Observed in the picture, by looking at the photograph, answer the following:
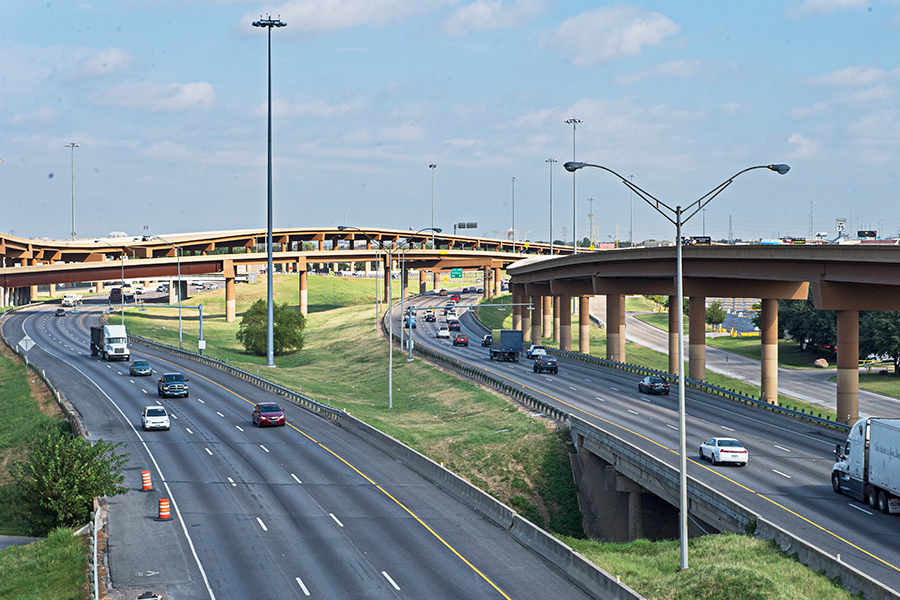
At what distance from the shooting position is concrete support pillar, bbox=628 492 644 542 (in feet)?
148

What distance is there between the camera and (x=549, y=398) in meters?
68.6

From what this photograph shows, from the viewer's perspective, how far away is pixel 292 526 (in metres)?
33.8

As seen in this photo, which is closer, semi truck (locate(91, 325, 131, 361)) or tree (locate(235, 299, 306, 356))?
semi truck (locate(91, 325, 131, 361))

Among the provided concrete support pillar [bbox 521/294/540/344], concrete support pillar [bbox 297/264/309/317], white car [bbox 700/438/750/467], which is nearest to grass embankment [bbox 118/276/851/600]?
white car [bbox 700/438/750/467]

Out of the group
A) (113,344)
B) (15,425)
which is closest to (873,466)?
(15,425)

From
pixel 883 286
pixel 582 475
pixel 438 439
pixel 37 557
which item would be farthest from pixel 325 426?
pixel 883 286

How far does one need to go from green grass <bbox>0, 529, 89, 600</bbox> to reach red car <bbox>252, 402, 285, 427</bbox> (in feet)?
73.6

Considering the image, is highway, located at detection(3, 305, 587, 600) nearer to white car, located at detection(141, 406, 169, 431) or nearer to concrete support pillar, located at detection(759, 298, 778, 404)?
white car, located at detection(141, 406, 169, 431)

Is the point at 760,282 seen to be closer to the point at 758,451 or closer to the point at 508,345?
the point at 758,451

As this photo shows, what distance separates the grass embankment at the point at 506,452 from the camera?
26.1m

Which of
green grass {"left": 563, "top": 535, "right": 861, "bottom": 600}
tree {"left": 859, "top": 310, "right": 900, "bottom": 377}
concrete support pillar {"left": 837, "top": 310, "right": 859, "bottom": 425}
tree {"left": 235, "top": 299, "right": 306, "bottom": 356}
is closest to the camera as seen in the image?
green grass {"left": 563, "top": 535, "right": 861, "bottom": 600}

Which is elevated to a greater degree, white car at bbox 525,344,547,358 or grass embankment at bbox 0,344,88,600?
white car at bbox 525,344,547,358

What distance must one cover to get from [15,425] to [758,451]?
1908 inches

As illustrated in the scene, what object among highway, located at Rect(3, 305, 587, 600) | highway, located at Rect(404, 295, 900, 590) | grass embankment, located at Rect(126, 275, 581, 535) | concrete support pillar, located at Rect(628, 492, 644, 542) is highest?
highway, located at Rect(404, 295, 900, 590)
